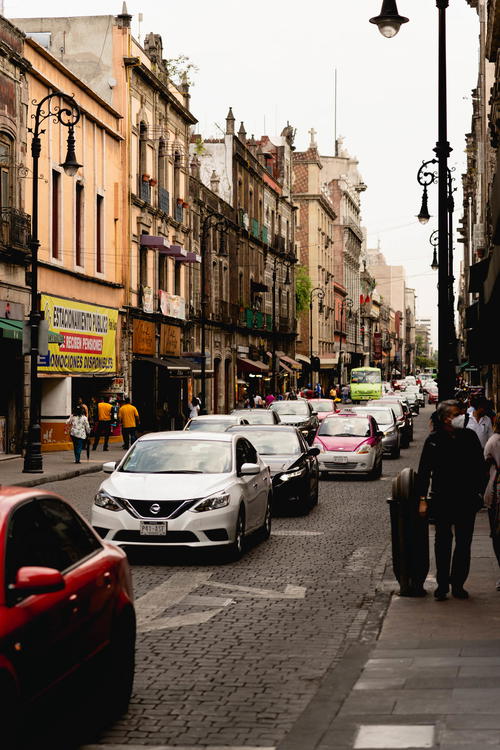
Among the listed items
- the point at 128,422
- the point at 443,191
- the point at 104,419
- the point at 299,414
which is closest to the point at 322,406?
the point at 299,414

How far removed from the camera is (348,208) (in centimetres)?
13375

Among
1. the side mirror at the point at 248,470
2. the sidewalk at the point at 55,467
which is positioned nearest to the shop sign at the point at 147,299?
the sidewalk at the point at 55,467

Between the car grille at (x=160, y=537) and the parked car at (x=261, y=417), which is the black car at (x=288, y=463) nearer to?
the car grille at (x=160, y=537)

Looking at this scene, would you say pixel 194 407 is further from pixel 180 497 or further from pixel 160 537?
pixel 160 537

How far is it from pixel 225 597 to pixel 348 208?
410ft

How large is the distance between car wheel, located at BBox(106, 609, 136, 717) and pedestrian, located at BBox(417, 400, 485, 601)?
4.19 meters

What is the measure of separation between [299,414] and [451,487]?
96.3 ft

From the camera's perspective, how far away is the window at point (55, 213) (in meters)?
36.7

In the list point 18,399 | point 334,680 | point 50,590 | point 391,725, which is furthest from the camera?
point 18,399

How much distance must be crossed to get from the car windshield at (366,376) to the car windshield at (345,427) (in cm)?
7057

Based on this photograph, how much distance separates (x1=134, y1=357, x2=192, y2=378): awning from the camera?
150 feet

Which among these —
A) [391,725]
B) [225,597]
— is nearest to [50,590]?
[391,725]

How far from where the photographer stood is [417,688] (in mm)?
7297

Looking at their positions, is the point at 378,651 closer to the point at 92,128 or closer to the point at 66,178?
the point at 66,178
